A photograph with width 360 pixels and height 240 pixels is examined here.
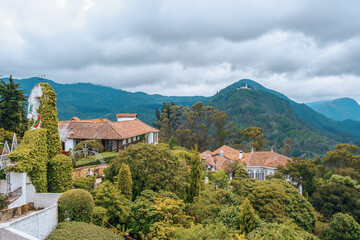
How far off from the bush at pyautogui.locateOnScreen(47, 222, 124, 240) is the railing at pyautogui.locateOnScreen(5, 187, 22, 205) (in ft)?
9.30

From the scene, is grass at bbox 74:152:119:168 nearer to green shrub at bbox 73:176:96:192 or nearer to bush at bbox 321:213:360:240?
green shrub at bbox 73:176:96:192

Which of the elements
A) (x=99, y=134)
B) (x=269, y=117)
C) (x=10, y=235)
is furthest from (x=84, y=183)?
(x=269, y=117)

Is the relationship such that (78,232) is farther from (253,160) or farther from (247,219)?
(253,160)

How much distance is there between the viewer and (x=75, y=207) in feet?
33.6

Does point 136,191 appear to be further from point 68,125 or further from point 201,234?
point 68,125

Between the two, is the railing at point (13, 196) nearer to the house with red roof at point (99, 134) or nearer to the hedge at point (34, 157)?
the hedge at point (34, 157)

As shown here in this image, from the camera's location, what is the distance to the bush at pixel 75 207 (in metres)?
10.1

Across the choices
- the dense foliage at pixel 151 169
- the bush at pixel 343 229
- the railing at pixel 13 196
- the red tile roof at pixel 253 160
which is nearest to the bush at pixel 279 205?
the bush at pixel 343 229

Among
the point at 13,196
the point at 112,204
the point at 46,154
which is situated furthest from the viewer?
the point at 46,154

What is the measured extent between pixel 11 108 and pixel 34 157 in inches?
492

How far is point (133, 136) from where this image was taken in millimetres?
27344

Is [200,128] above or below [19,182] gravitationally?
above

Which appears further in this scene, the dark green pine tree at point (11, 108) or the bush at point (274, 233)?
the dark green pine tree at point (11, 108)

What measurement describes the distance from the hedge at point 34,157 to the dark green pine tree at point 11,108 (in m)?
10.8
